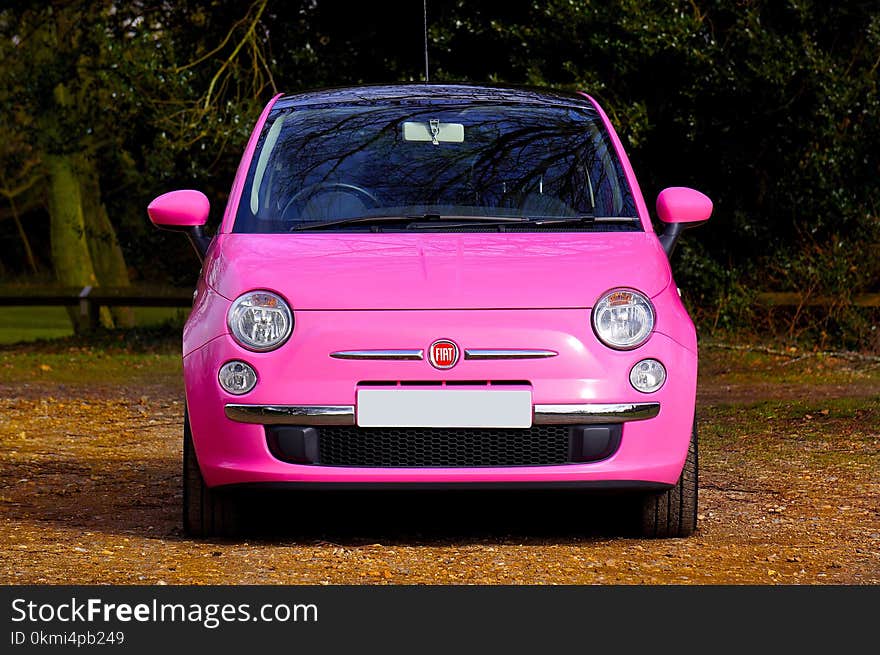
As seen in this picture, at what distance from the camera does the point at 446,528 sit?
641 cm

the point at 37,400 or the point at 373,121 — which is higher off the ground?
the point at 373,121

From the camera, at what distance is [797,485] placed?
25.5 ft

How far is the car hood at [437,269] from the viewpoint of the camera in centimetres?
562

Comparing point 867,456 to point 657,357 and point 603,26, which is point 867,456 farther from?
point 603,26

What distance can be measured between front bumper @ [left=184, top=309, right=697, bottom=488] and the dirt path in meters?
0.28

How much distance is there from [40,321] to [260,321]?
36149 millimetres

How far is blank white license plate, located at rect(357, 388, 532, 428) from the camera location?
5547 mm

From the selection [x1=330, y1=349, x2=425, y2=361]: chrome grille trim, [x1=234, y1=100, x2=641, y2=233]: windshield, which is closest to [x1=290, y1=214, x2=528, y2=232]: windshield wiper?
[x1=234, y1=100, x2=641, y2=233]: windshield

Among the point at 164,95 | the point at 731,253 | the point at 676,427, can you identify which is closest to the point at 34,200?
the point at 164,95

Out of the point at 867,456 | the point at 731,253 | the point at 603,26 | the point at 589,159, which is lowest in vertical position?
the point at 731,253

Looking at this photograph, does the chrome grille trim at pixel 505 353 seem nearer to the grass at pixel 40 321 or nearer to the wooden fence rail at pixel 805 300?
the wooden fence rail at pixel 805 300

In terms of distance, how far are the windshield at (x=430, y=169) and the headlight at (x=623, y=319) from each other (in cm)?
58

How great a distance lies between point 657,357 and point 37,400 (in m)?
8.09

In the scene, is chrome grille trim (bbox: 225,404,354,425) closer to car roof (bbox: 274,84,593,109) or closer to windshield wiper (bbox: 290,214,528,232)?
windshield wiper (bbox: 290,214,528,232)
